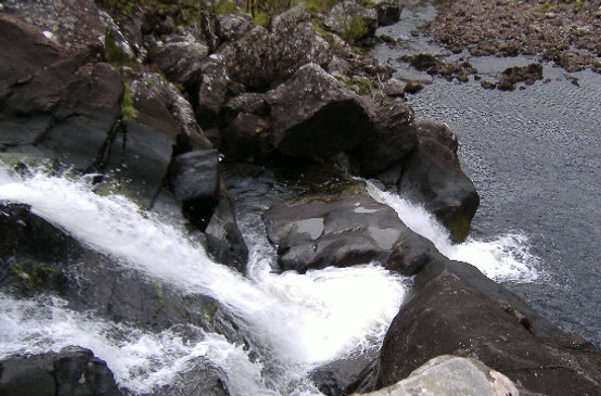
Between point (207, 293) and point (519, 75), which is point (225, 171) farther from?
point (519, 75)

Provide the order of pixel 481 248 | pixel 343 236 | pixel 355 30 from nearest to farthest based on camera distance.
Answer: pixel 343 236 < pixel 481 248 < pixel 355 30

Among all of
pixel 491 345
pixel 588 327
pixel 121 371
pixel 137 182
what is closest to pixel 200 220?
pixel 137 182

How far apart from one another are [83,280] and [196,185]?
3.48 m

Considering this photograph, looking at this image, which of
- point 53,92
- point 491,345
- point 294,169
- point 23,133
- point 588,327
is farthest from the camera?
point 294,169

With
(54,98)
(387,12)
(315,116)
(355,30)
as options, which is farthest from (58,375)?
(387,12)

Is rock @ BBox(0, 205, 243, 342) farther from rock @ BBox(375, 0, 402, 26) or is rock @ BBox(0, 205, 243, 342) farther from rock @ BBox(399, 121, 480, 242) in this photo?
rock @ BBox(375, 0, 402, 26)

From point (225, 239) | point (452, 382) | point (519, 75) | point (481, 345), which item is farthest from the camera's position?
point (519, 75)

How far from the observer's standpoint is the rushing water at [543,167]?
44.8 ft

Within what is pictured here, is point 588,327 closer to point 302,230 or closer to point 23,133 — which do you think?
point 302,230

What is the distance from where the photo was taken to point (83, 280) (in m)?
8.81

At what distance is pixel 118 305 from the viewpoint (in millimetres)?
8758

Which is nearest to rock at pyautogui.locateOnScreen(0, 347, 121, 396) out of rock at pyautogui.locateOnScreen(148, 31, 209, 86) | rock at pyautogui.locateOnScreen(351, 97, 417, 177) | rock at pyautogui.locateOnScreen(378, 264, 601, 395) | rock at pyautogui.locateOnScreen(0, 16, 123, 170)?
rock at pyautogui.locateOnScreen(378, 264, 601, 395)

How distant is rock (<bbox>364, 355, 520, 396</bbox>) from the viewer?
17.9ft

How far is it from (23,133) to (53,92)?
1.14 m
